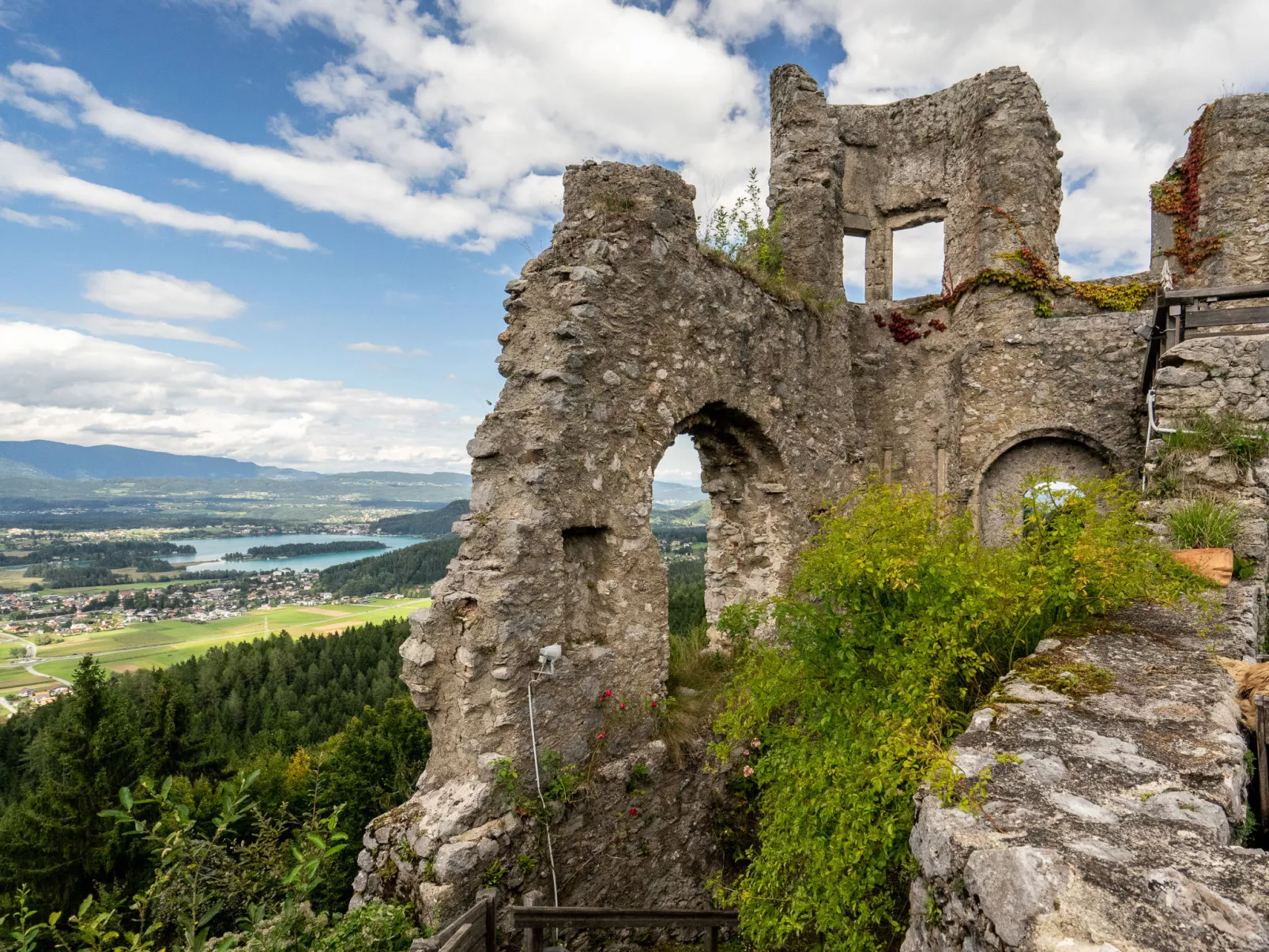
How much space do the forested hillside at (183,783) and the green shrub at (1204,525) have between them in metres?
7.00

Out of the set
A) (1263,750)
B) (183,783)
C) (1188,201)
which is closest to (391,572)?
(183,783)

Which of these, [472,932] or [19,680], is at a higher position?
[472,932]

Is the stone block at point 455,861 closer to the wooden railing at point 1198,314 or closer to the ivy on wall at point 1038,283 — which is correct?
the wooden railing at point 1198,314

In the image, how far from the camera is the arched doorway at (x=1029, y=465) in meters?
10.6

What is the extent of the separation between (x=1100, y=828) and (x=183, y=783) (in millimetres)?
23909

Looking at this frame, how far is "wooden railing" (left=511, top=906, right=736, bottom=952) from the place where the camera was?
469 centimetres

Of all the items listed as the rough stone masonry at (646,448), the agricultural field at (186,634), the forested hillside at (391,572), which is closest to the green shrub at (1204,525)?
the rough stone masonry at (646,448)

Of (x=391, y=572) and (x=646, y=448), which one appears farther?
(x=391, y=572)

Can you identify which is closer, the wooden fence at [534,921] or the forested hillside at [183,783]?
the wooden fence at [534,921]

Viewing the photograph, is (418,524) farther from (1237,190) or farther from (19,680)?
(1237,190)

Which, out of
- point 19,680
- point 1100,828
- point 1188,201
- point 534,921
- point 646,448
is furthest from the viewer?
point 19,680

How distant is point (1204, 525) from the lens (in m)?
5.83

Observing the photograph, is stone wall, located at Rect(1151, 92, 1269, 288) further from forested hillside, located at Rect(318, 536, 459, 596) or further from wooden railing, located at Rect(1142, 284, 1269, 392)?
forested hillside, located at Rect(318, 536, 459, 596)

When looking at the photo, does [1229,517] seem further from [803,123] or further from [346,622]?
[346,622]
